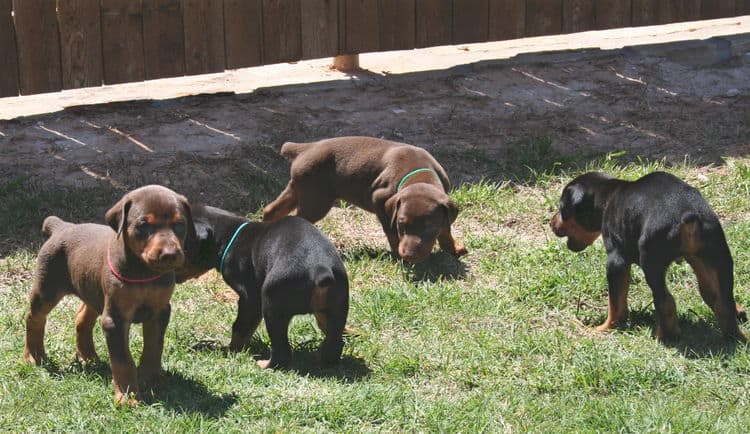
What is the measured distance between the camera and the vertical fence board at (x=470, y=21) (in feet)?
41.5

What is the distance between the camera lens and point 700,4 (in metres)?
13.6

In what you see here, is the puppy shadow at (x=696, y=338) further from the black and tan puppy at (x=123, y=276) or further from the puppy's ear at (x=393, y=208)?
the black and tan puppy at (x=123, y=276)

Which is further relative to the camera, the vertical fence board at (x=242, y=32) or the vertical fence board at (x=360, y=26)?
the vertical fence board at (x=360, y=26)

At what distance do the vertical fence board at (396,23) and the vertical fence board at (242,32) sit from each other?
136 cm

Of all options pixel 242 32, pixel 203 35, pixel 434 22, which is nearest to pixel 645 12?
pixel 434 22

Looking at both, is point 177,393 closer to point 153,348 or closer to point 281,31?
point 153,348

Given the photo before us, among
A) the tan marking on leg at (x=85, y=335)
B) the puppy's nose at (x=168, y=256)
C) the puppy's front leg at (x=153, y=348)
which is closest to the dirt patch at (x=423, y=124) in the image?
the tan marking on leg at (x=85, y=335)

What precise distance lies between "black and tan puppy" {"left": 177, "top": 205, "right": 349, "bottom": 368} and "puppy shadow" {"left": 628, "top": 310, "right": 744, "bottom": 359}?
211 centimetres

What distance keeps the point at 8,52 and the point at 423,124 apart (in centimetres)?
396

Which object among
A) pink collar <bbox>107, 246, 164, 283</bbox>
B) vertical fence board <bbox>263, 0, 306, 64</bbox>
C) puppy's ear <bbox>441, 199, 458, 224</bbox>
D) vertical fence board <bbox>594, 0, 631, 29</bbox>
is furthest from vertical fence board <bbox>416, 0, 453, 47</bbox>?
pink collar <bbox>107, 246, 164, 283</bbox>

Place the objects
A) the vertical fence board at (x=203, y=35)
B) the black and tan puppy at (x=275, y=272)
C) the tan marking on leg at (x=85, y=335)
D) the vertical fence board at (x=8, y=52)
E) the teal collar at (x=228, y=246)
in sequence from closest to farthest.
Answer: the black and tan puppy at (x=275, y=272) < the tan marking on leg at (x=85, y=335) < the teal collar at (x=228, y=246) < the vertical fence board at (x=8, y=52) < the vertical fence board at (x=203, y=35)

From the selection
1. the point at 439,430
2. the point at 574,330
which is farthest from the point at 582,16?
the point at 439,430

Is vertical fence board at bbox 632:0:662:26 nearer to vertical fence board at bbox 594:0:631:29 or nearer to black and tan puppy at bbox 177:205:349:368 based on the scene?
vertical fence board at bbox 594:0:631:29

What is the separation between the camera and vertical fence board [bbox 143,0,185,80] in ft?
36.9
